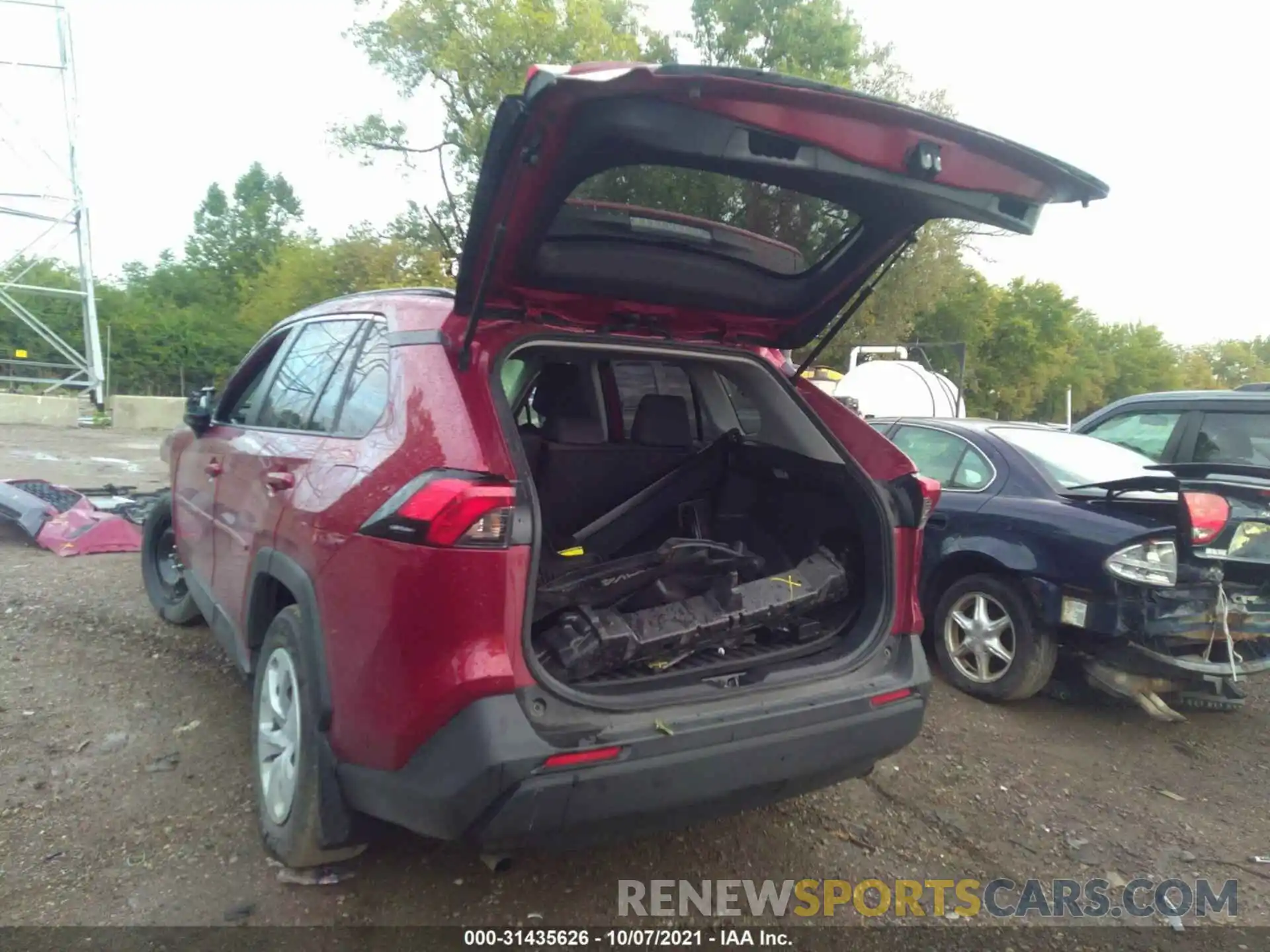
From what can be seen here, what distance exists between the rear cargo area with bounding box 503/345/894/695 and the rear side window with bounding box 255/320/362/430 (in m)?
0.69

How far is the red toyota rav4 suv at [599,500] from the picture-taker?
2223 millimetres

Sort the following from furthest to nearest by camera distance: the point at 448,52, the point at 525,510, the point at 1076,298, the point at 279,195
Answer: the point at 279,195 < the point at 1076,298 < the point at 448,52 < the point at 525,510

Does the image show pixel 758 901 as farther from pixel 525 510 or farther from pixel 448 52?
pixel 448 52

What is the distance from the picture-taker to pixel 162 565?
17.7ft

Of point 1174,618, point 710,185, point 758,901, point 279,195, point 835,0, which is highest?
point 279,195

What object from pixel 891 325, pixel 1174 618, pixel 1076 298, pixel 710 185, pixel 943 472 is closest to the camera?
pixel 710 185

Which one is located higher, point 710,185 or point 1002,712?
point 710,185

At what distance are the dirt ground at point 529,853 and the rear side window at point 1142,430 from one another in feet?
7.41

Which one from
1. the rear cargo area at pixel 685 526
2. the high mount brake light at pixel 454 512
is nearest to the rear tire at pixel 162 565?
the rear cargo area at pixel 685 526

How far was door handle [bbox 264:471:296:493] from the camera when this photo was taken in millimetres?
2881

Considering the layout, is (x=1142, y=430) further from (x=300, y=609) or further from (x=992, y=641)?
(x=300, y=609)

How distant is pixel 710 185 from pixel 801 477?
49.2 inches

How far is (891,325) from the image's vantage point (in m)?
22.5

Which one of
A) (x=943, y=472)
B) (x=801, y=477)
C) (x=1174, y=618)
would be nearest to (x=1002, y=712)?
(x=1174, y=618)
